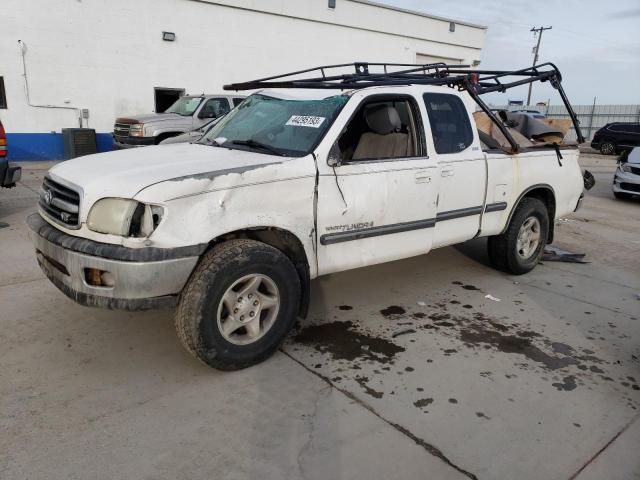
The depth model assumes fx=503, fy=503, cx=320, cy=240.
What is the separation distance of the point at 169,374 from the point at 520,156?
12.9ft

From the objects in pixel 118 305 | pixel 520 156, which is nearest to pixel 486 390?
pixel 118 305

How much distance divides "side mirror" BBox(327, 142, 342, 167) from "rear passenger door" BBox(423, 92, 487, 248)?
1.01 meters

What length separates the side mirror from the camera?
11.6 ft

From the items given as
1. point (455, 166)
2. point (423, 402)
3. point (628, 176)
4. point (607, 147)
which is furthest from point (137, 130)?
point (607, 147)

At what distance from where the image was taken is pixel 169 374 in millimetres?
3303

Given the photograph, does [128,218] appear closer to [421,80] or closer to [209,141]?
[209,141]

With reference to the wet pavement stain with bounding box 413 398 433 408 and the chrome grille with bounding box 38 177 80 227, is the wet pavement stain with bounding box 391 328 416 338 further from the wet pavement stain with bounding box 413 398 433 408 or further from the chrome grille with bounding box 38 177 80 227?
the chrome grille with bounding box 38 177 80 227

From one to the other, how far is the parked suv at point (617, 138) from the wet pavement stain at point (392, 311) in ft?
67.3

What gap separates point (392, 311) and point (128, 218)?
2.45 meters

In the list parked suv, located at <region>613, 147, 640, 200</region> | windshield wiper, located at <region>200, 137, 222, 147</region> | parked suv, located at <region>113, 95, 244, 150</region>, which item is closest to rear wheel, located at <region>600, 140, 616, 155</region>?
parked suv, located at <region>613, 147, 640, 200</region>

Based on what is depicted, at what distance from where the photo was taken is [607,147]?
74.2ft

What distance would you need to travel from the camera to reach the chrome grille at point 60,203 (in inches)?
122

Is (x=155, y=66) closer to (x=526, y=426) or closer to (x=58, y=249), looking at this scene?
(x=58, y=249)

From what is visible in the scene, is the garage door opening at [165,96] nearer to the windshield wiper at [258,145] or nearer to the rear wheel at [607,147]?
the windshield wiper at [258,145]
